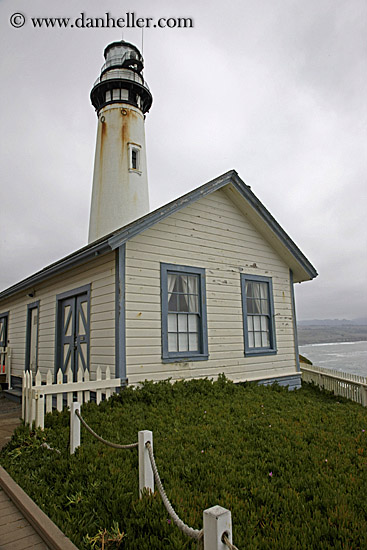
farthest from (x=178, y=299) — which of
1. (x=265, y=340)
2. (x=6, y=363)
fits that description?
(x=6, y=363)

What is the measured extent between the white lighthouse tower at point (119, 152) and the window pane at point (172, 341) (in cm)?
893

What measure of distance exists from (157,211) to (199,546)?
21.4ft

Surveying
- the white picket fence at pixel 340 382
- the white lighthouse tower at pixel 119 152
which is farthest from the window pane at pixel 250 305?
the white lighthouse tower at pixel 119 152

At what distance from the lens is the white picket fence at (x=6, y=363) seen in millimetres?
12938

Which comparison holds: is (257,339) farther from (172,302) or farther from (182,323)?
(172,302)

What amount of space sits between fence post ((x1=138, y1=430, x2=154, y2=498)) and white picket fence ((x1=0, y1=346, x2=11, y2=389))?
1117 cm

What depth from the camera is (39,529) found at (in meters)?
3.23

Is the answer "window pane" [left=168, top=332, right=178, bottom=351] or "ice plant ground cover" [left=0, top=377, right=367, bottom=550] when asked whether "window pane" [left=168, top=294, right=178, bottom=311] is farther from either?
"ice plant ground cover" [left=0, top=377, right=367, bottom=550]

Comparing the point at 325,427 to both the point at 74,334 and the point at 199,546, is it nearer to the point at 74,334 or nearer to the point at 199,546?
Result: the point at 199,546

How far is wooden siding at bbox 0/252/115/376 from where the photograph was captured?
294 inches

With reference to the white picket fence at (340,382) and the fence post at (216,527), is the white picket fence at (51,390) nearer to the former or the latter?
the fence post at (216,527)

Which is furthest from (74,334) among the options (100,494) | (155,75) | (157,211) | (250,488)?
(155,75)

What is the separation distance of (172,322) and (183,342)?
55 centimetres

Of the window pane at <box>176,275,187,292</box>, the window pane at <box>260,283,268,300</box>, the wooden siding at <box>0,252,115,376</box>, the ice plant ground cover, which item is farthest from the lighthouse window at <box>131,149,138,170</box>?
the ice plant ground cover
